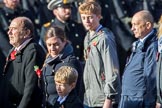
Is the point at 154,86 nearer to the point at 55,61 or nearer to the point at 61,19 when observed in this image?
the point at 55,61

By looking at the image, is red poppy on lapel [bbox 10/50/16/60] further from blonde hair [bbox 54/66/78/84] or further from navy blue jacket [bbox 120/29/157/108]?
navy blue jacket [bbox 120/29/157/108]

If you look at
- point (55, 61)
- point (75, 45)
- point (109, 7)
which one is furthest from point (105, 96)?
point (109, 7)

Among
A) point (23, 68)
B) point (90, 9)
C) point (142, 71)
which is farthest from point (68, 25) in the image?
point (142, 71)

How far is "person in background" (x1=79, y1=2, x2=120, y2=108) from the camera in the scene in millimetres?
6613

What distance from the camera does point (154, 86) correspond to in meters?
6.57

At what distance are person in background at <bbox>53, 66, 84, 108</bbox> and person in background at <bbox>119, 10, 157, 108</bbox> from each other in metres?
0.77

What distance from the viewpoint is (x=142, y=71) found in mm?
6715

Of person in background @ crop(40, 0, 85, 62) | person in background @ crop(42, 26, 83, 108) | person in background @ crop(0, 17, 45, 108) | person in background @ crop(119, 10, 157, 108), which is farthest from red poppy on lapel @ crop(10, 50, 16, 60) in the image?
person in background @ crop(40, 0, 85, 62)

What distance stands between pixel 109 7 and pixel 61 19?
7.31ft

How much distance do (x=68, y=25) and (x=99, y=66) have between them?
2.57 meters

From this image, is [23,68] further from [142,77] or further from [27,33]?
[142,77]

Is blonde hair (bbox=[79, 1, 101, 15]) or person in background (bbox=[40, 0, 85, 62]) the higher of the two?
blonde hair (bbox=[79, 1, 101, 15])

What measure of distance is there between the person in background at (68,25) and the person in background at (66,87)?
2721 millimetres

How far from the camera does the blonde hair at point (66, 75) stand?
6.25 m
